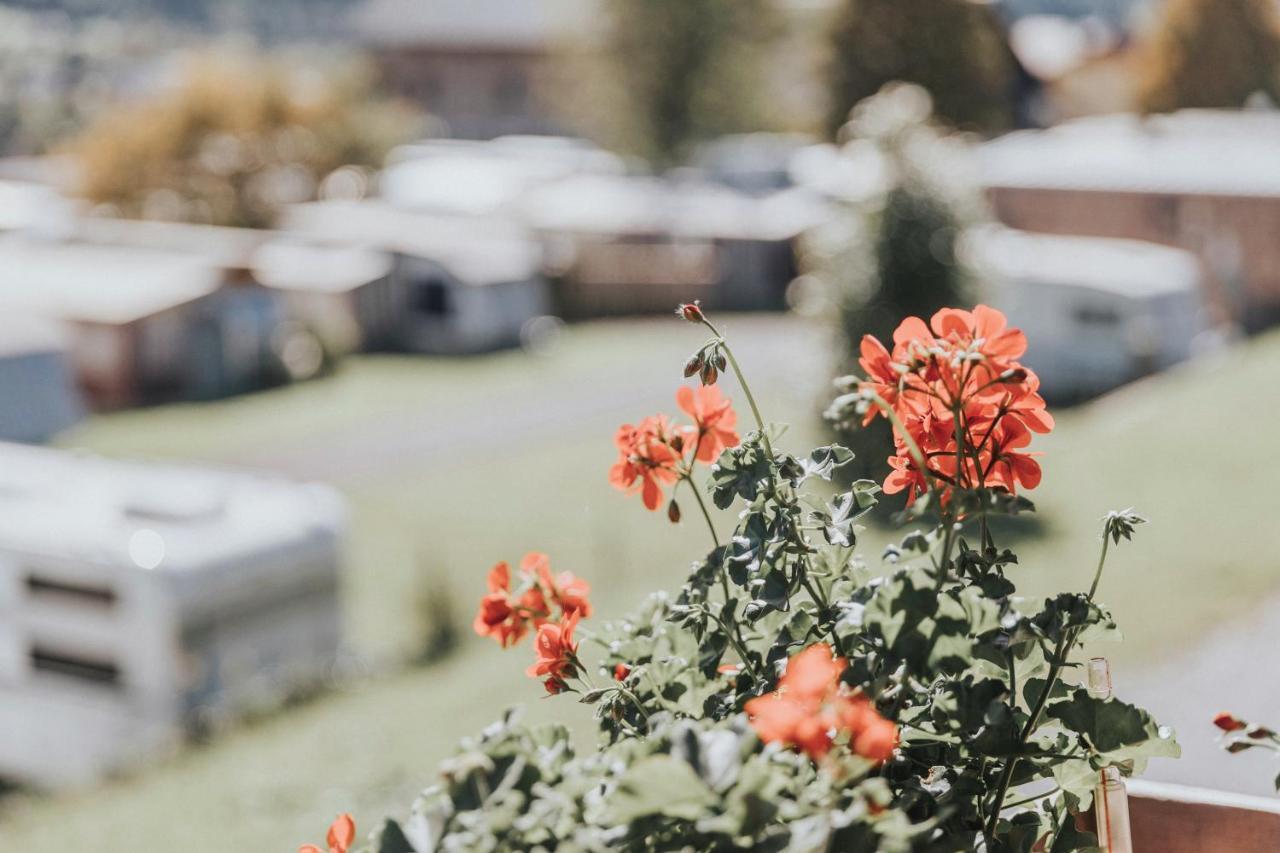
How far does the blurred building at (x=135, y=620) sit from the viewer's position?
721 cm

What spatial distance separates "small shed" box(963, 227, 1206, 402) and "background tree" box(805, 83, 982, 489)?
158 inches

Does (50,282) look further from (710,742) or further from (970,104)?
(710,742)

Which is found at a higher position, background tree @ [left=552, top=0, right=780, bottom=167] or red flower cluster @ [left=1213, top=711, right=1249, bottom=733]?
background tree @ [left=552, top=0, right=780, bottom=167]

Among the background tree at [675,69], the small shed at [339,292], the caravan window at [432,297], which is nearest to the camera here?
the small shed at [339,292]

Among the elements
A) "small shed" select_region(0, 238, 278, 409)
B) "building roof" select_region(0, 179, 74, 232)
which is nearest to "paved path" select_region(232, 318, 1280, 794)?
"small shed" select_region(0, 238, 278, 409)

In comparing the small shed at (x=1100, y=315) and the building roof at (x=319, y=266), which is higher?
the building roof at (x=319, y=266)

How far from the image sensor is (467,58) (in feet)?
162

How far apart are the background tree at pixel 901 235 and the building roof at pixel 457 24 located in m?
38.8

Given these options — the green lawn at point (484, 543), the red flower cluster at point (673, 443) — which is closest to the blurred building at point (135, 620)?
the green lawn at point (484, 543)

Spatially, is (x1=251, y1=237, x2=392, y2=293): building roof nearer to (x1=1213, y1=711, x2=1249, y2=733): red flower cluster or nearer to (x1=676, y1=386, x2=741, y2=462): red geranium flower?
(x1=676, y1=386, x2=741, y2=462): red geranium flower

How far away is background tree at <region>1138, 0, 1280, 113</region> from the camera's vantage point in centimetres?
1731

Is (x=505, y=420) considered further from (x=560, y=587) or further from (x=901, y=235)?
(x=560, y=587)

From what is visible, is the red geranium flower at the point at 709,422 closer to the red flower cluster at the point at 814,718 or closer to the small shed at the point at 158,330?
the red flower cluster at the point at 814,718

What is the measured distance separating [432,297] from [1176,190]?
9787mm
